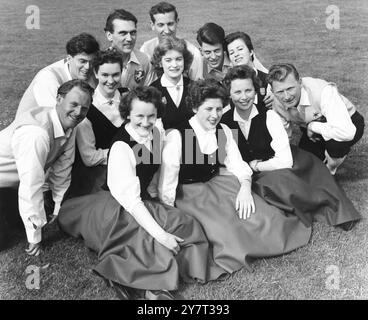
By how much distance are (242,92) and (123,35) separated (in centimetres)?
179

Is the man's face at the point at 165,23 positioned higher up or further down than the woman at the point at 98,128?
higher up

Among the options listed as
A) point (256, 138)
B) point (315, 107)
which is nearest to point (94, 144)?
point (256, 138)

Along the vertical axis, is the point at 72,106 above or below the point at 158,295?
above

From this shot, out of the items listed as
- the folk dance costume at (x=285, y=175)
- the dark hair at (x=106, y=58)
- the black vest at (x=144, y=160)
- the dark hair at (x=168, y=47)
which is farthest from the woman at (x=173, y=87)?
the black vest at (x=144, y=160)

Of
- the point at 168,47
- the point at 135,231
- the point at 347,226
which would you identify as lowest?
the point at 347,226

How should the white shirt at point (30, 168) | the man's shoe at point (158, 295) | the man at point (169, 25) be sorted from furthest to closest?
1. the man at point (169, 25)
2. the white shirt at point (30, 168)
3. the man's shoe at point (158, 295)

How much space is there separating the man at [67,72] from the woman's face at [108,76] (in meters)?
0.47

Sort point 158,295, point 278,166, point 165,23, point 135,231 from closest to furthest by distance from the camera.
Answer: point 158,295
point 135,231
point 278,166
point 165,23

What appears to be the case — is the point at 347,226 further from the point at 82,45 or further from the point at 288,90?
the point at 82,45

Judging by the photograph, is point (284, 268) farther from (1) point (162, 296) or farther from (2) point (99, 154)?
(2) point (99, 154)

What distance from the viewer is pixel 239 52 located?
5.27 m

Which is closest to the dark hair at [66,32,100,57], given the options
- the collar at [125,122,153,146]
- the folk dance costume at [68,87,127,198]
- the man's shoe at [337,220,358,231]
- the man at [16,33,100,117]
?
the man at [16,33,100,117]

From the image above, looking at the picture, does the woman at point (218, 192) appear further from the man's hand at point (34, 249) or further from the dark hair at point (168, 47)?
the man's hand at point (34, 249)

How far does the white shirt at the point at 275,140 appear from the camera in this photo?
4.47 m
